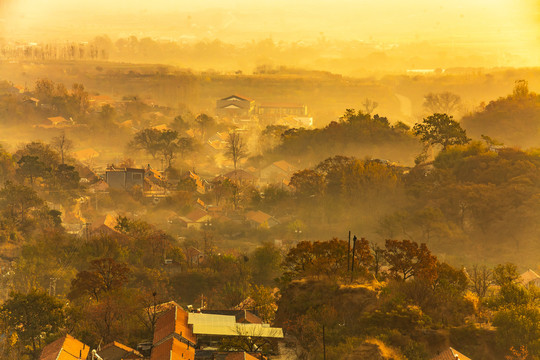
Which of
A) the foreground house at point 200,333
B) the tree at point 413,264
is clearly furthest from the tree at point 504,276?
the foreground house at point 200,333

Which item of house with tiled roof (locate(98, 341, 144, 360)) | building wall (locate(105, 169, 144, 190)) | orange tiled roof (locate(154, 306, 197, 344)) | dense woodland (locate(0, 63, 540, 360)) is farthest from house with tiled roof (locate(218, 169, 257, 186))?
house with tiled roof (locate(98, 341, 144, 360))

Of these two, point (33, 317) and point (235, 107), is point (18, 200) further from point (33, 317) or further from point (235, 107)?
point (235, 107)

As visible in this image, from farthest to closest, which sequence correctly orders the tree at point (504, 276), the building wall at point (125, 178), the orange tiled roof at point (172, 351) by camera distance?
1. the building wall at point (125, 178)
2. the tree at point (504, 276)
3. the orange tiled roof at point (172, 351)

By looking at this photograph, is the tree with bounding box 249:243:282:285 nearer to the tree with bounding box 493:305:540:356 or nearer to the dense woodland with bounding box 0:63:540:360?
the dense woodland with bounding box 0:63:540:360

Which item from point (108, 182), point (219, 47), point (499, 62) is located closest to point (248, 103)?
point (219, 47)

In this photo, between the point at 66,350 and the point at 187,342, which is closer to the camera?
the point at 66,350

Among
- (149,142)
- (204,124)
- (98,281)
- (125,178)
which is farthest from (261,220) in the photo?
(204,124)

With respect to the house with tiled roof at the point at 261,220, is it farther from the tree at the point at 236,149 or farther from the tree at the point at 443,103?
the tree at the point at 443,103
